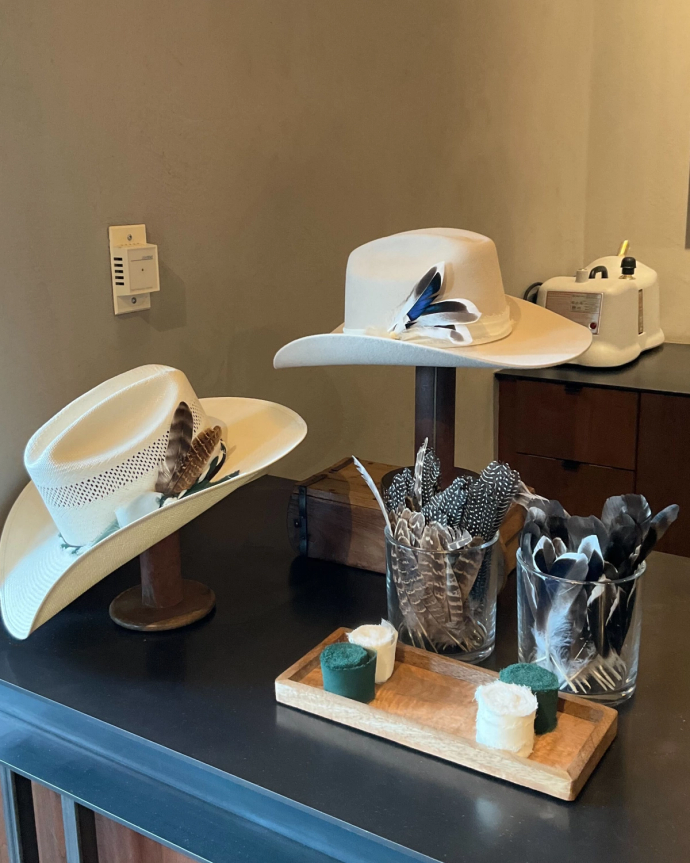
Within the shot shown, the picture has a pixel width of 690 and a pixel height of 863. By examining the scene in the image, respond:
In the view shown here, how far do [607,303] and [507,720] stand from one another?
1.87 metres

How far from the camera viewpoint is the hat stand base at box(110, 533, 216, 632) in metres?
1.01

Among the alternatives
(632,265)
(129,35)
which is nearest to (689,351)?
(632,265)

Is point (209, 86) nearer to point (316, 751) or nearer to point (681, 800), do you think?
point (316, 751)

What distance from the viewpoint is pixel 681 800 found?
27.9 inches

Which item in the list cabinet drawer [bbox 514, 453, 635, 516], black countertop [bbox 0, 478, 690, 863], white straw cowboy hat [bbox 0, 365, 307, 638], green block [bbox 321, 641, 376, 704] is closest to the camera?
black countertop [bbox 0, 478, 690, 863]

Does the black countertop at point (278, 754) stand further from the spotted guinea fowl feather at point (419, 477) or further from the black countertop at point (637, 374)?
the black countertop at point (637, 374)

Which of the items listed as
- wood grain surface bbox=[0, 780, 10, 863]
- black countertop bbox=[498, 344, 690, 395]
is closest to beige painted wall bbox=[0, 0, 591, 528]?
black countertop bbox=[498, 344, 690, 395]

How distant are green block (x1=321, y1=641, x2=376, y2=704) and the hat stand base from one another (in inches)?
10.1

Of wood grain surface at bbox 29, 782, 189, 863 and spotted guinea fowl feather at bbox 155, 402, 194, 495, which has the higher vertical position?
spotted guinea fowl feather at bbox 155, 402, 194, 495

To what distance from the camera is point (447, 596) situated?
91 centimetres

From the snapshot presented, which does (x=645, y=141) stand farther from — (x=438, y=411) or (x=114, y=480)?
(x=114, y=480)

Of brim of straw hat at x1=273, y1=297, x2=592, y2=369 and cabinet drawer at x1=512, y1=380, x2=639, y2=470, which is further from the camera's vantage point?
cabinet drawer at x1=512, y1=380, x2=639, y2=470

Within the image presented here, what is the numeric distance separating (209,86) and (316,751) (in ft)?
3.55

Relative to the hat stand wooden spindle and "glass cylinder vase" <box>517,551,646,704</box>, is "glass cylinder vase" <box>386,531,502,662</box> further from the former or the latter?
the hat stand wooden spindle
